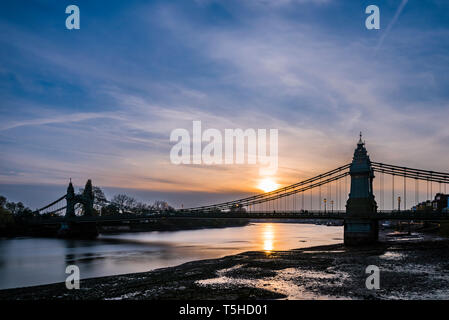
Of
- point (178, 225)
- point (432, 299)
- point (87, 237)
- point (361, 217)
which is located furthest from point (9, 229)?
point (432, 299)

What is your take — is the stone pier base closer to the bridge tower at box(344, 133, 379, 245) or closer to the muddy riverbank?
the bridge tower at box(344, 133, 379, 245)

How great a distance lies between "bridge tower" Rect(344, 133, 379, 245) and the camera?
5044 centimetres

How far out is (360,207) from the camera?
166ft

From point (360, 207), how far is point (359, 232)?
11.1ft

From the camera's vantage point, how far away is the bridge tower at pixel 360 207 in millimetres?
50438

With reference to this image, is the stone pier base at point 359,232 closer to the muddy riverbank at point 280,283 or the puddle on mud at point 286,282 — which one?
the muddy riverbank at point 280,283

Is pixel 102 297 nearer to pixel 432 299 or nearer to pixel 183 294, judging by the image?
pixel 183 294

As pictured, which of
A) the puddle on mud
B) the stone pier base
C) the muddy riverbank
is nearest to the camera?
the puddle on mud

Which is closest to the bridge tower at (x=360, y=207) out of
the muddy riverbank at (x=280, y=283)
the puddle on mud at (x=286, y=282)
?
the muddy riverbank at (x=280, y=283)

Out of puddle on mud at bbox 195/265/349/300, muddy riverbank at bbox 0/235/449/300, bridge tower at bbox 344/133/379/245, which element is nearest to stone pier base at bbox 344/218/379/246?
bridge tower at bbox 344/133/379/245

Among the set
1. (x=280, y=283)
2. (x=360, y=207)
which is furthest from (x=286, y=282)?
(x=360, y=207)

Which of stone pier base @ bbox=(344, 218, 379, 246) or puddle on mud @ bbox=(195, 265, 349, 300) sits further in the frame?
stone pier base @ bbox=(344, 218, 379, 246)
